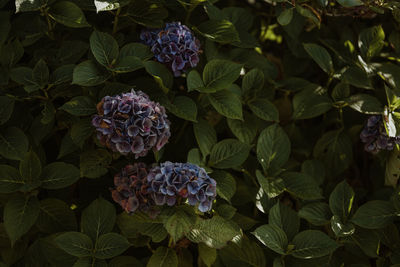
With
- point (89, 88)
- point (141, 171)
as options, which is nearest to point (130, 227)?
point (141, 171)

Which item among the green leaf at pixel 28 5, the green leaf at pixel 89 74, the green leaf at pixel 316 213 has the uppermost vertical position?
the green leaf at pixel 28 5

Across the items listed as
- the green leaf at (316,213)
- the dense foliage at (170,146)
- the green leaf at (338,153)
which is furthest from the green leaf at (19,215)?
the green leaf at (338,153)

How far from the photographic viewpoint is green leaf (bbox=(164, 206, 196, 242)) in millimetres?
1396

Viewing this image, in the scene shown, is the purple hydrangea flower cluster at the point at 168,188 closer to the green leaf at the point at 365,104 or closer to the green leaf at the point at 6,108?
the green leaf at the point at 6,108

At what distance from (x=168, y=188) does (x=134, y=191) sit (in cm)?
15

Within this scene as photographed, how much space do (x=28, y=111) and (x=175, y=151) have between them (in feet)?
1.81

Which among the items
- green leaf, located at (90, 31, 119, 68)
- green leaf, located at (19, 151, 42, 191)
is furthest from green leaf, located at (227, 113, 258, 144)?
green leaf, located at (19, 151, 42, 191)

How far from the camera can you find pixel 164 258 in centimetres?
156

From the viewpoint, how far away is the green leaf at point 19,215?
1.51 metres

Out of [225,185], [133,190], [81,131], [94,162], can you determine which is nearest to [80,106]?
[81,131]

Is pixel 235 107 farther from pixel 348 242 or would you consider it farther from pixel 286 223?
pixel 348 242

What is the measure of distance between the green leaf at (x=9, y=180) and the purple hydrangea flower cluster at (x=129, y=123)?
13.4 inches

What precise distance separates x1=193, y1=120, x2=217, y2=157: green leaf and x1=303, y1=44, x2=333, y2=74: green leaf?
0.51 meters

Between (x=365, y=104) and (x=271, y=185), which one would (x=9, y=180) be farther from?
(x=365, y=104)
